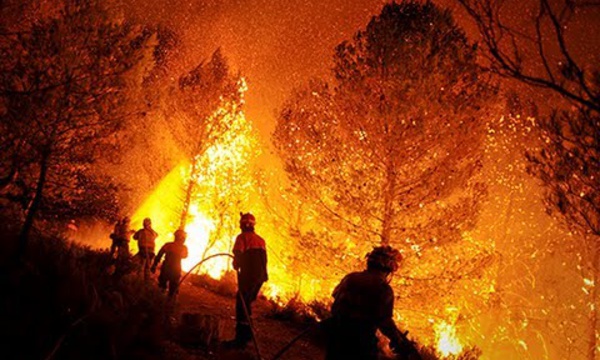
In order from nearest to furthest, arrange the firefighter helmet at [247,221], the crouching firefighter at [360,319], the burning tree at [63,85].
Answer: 1. the crouching firefighter at [360,319]
2. the firefighter helmet at [247,221]
3. the burning tree at [63,85]

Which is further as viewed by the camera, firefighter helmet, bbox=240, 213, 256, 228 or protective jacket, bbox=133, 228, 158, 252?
protective jacket, bbox=133, 228, 158, 252

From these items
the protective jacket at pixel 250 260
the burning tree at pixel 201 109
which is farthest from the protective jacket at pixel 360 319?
the burning tree at pixel 201 109

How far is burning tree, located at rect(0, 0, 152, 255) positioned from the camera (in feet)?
27.3

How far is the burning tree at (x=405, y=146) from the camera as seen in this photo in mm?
9625

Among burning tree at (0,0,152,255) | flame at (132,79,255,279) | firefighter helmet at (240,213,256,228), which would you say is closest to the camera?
firefighter helmet at (240,213,256,228)

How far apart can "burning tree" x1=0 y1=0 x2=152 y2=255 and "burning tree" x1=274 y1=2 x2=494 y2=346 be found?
4.25m

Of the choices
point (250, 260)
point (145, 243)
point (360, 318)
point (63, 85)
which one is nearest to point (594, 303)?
point (250, 260)

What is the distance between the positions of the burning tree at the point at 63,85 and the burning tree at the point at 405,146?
4252mm

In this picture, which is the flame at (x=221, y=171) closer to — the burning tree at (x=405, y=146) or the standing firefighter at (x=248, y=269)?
the burning tree at (x=405, y=146)

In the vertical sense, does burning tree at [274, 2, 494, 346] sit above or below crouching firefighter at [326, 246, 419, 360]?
above

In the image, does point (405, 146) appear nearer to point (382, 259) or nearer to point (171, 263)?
point (171, 263)

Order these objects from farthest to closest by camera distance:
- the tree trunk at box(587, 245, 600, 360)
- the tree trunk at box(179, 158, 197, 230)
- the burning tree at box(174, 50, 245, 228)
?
1. the burning tree at box(174, 50, 245, 228)
2. the tree trunk at box(587, 245, 600, 360)
3. the tree trunk at box(179, 158, 197, 230)

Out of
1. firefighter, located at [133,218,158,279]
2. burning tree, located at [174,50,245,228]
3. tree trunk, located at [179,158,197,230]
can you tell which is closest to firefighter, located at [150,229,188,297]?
firefighter, located at [133,218,158,279]

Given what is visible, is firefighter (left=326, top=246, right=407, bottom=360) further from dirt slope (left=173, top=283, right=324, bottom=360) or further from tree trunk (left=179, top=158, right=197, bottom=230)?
tree trunk (left=179, top=158, right=197, bottom=230)
